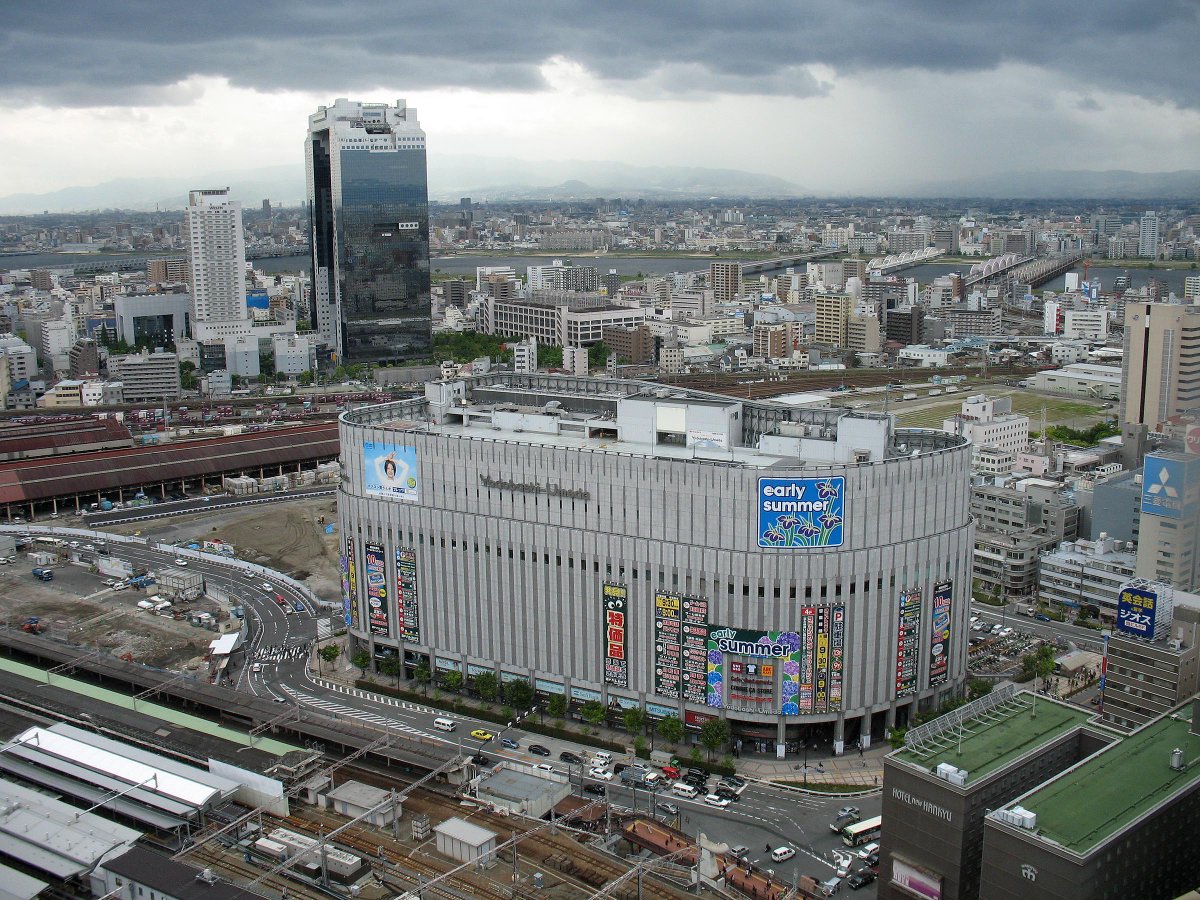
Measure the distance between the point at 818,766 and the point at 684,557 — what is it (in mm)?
4968

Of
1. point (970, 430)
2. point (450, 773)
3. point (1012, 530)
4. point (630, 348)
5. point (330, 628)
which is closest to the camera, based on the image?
point (450, 773)

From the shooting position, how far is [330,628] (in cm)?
3206

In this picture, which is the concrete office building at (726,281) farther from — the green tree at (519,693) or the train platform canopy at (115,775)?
the train platform canopy at (115,775)

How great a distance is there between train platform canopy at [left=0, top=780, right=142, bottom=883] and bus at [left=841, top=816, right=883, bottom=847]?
40.2 ft

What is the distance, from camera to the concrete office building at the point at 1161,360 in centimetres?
4984

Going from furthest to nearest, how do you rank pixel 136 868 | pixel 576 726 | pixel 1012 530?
pixel 1012 530
pixel 576 726
pixel 136 868

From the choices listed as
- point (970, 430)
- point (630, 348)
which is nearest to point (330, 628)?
point (970, 430)

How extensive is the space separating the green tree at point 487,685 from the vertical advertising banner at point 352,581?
4.10 m

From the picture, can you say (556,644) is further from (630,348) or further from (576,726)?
(630,348)

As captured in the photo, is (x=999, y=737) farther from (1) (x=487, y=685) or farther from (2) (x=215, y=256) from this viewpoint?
(2) (x=215, y=256)

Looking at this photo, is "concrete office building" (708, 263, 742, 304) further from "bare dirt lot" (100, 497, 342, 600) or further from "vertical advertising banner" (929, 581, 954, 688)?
"vertical advertising banner" (929, 581, 954, 688)

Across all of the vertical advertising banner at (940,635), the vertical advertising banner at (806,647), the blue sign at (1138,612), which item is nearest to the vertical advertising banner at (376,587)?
the vertical advertising banner at (806,647)

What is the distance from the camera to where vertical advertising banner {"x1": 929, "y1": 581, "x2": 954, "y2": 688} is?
983 inches

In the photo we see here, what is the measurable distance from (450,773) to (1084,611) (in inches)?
766
